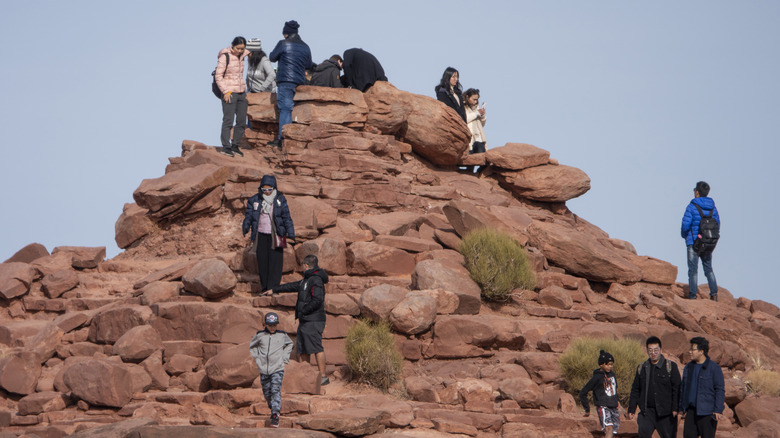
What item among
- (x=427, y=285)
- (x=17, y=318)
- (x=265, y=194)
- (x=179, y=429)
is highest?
(x=265, y=194)

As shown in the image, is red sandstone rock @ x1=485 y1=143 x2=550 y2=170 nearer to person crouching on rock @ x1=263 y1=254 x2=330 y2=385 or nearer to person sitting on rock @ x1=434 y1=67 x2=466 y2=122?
person sitting on rock @ x1=434 y1=67 x2=466 y2=122

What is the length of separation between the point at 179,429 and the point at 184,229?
8.10 metres

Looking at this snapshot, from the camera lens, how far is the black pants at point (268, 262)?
13492 millimetres

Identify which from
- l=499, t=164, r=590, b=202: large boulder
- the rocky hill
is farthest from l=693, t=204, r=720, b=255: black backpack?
l=499, t=164, r=590, b=202: large boulder

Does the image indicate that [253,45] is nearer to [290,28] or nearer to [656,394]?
[290,28]

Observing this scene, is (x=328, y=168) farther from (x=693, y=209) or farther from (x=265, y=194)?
(x=693, y=209)

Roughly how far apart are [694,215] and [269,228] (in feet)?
26.2

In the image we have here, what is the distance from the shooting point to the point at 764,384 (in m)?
12.8

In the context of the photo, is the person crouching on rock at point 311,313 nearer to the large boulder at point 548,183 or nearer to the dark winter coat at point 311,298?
the dark winter coat at point 311,298

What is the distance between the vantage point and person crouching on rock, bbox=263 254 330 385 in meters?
11.4

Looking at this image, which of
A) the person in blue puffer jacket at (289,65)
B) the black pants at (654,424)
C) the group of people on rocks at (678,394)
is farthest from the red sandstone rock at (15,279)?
the black pants at (654,424)

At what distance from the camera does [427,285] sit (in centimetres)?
1312

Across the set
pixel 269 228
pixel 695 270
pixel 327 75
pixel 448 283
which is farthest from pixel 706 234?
pixel 327 75

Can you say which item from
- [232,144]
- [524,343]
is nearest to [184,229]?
[232,144]
